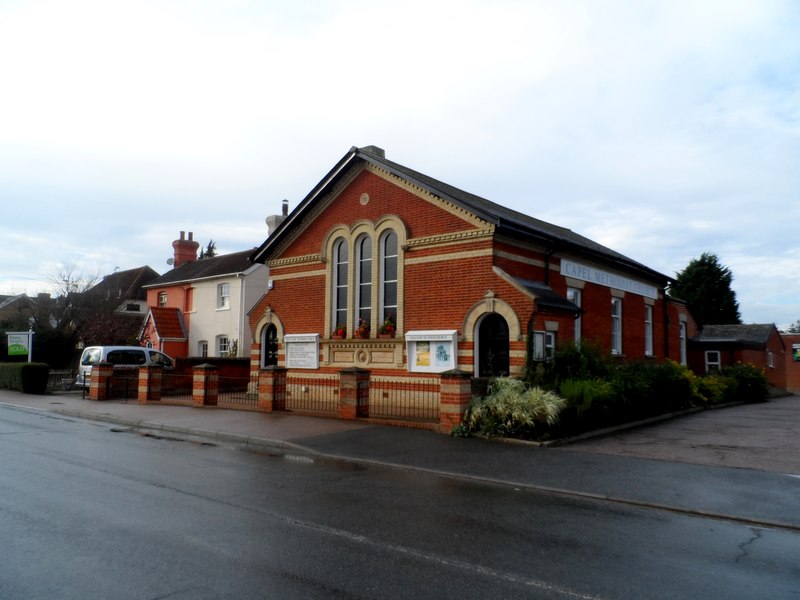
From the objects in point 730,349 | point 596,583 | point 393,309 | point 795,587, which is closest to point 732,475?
point 795,587

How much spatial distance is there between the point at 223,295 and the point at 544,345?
2114 cm

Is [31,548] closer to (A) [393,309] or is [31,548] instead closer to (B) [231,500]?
(B) [231,500]

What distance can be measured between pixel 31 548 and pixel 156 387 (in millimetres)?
16691

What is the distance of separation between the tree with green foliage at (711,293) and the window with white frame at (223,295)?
32276mm

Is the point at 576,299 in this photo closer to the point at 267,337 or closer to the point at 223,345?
the point at 267,337

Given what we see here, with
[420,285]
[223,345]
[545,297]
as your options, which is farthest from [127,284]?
[545,297]

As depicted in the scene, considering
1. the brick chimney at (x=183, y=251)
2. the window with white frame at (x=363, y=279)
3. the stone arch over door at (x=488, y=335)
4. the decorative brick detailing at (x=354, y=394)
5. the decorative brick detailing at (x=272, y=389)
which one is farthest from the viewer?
the brick chimney at (x=183, y=251)

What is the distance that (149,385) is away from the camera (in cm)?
2128

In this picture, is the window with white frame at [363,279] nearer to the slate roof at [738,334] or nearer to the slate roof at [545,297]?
the slate roof at [545,297]

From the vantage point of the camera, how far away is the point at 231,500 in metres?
7.63

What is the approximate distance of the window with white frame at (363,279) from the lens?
62.0ft

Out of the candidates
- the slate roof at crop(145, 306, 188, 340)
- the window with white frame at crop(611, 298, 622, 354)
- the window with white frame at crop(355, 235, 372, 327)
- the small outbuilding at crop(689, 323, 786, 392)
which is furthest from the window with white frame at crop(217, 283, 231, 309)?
the small outbuilding at crop(689, 323, 786, 392)

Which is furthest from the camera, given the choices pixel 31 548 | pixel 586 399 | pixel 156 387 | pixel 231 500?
pixel 156 387

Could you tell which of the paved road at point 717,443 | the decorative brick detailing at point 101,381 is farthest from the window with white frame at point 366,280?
the decorative brick detailing at point 101,381
